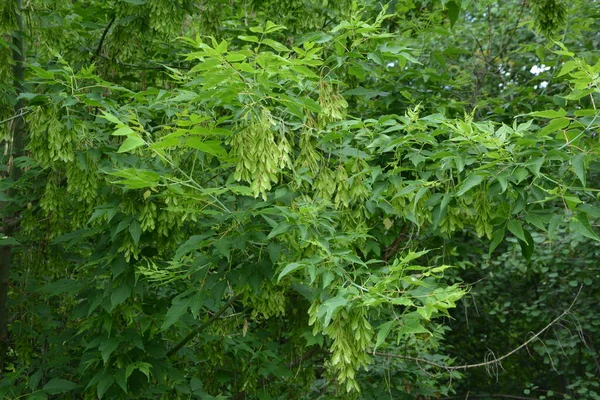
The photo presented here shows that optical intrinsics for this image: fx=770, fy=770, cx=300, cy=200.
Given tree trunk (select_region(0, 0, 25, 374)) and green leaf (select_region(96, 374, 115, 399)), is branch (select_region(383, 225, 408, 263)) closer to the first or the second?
green leaf (select_region(96, 374, 115, 399))

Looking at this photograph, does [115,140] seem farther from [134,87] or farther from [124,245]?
[134,87]

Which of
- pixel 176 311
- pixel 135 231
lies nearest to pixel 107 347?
pixel 176 311

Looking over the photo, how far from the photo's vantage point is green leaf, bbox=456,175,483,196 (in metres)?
2.39

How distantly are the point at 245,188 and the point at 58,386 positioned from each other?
1.51 m

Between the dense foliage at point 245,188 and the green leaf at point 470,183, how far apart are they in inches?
2.2

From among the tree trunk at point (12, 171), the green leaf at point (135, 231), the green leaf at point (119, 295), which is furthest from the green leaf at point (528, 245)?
the tree trunk at point (12, 171)

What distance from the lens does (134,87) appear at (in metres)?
Answer: 4.34

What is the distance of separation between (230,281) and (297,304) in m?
0.80

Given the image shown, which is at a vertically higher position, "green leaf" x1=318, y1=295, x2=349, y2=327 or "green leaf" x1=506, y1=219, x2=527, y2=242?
"green leaf" x1=318, y1=295, x2=349, y2=327

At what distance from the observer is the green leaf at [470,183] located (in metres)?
2.39

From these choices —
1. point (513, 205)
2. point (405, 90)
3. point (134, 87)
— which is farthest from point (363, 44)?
point (134, 87)

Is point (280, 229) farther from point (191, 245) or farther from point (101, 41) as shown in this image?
point (101, 41)

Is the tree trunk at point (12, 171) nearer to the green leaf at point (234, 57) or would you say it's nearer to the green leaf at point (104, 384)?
the green leaf at point (104, 384)

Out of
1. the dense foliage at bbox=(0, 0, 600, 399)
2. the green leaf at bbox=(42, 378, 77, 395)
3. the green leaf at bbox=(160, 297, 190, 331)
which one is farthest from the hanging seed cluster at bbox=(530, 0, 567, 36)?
the green leaf at bbox=(42, 378, 77, 395)
